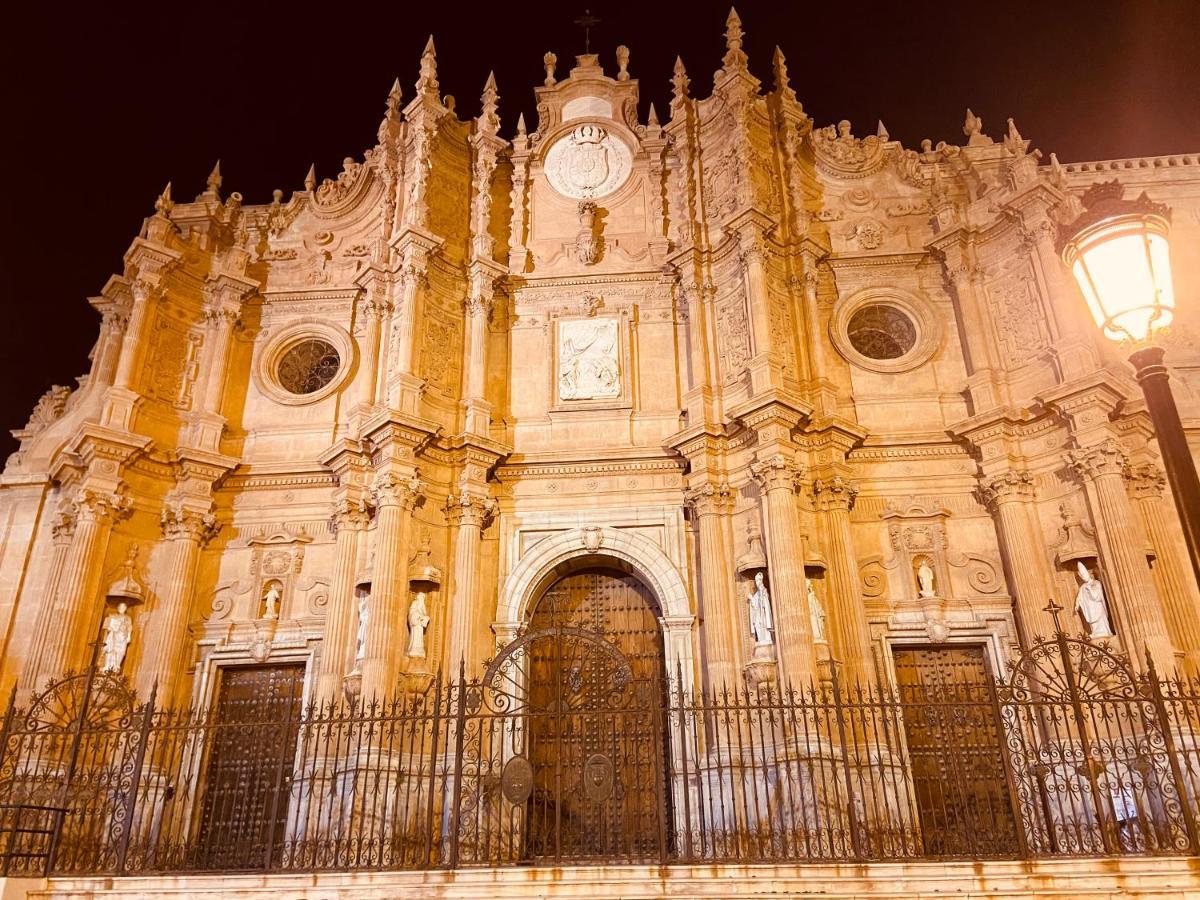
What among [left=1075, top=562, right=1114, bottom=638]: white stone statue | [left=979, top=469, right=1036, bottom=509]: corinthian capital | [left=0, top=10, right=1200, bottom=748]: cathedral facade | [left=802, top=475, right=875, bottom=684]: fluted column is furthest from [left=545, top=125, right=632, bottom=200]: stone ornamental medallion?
[left=1075, top=562, right=1114, bottom=638]: white stone statue

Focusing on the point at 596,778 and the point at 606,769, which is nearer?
the point at 596,778

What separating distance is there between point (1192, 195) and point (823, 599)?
1190 cm

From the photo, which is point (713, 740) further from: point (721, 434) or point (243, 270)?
point (243, 270)

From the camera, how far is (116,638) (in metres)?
14.5

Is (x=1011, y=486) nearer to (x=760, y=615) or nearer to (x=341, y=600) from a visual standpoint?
(x=760, y=615)

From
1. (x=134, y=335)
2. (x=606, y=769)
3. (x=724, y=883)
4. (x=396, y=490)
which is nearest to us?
(x=724, y=883)

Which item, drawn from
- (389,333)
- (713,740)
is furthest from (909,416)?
(389,333)

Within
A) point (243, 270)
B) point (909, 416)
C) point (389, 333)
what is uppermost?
point (243, 270)

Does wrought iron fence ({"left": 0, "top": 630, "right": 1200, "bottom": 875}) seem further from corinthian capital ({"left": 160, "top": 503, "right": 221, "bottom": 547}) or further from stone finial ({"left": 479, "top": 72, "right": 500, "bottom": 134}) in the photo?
stone finial ({"left": 479, "top": 72, "right": 500, "bottom": 134})

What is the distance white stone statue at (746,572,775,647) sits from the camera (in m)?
13.7

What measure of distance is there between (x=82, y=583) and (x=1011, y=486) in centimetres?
1498

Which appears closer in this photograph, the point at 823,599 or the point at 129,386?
the point at 823,599

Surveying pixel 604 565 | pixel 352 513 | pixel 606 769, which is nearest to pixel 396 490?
pixel 352 513

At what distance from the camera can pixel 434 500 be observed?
15383mm
